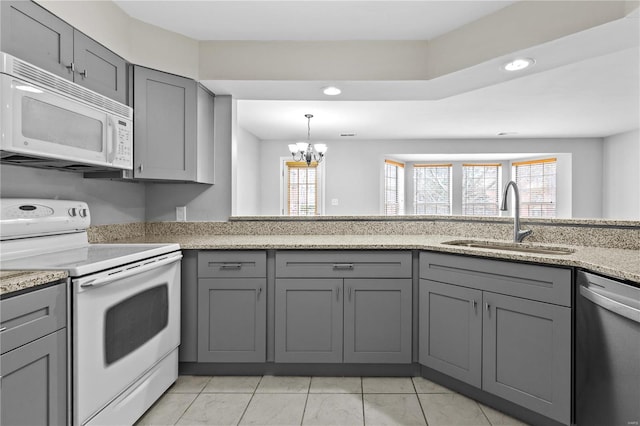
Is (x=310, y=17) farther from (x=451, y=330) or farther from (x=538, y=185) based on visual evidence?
(x=538, y=185)

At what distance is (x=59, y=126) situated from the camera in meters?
1.58

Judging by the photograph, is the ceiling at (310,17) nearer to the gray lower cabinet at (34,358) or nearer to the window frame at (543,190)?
the gray lower cabinet at (34,358)

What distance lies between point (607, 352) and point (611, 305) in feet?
0.68

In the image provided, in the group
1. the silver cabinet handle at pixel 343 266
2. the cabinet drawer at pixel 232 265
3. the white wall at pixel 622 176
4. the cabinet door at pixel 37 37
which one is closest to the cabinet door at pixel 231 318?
the cabinet drawer at pixel 232 265

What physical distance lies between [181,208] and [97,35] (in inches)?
49.6

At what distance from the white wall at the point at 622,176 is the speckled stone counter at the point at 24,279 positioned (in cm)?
786

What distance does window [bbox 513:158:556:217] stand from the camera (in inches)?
277

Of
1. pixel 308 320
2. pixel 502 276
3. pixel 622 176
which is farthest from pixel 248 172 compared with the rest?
pixel 622 176

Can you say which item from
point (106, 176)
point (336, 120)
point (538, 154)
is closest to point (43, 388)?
point (106, 176)

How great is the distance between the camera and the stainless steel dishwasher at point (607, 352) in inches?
51.1

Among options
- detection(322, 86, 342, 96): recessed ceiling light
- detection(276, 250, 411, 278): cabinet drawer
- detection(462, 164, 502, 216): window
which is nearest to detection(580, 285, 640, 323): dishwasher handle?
detection(276, 250, 411, 278): cabinet drawer

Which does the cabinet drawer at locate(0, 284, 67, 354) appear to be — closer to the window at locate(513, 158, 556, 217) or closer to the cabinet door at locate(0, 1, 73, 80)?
the cabinet door at locate(0, 1, 73, 80)

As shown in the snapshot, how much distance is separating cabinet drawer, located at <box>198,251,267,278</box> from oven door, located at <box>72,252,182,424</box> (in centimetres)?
19

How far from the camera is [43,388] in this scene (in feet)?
4.10
